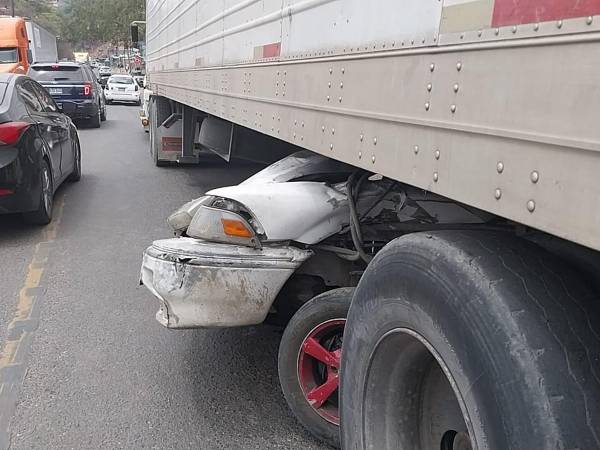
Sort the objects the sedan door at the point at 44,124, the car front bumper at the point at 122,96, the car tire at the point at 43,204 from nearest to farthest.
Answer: the car tire at the point at 43,204
the sedan door at the point at 44,124
the car front bumper at the point at 122,96

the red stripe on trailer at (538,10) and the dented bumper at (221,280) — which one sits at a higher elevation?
the red stripe on trailer at (538,10)

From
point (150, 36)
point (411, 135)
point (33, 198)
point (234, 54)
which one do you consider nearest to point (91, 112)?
point (150, 36)

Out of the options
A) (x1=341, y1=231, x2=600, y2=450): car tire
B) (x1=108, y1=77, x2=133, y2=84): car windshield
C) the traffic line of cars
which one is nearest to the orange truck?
(x1=108, y1=77, x2=133, y2=84): car windshield

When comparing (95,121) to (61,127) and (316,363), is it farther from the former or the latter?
(316,363)

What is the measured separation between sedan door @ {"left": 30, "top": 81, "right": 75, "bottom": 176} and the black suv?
34.8 feet

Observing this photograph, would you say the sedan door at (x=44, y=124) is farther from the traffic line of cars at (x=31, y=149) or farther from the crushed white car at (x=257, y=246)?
the crushed white car at (x=257, y=246)

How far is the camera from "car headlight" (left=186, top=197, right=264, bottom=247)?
319 centimetres

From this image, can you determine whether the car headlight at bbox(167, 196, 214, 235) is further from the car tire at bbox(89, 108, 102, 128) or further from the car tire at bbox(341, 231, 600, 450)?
the car tire at bbox(89, 108, 102, 128)

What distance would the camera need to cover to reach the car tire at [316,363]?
10.1 feet

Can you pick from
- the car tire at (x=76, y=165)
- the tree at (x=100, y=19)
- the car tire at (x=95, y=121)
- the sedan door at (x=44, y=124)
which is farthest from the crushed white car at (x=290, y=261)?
the tree at (x=100, y=19)

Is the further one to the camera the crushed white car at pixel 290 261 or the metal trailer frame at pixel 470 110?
the crushed white car at pixel 290 261

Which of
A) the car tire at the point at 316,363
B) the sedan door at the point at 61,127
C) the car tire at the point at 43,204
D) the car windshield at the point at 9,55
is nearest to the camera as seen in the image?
the car tire at the point at 316,363

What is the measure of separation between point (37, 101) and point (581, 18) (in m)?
8.07

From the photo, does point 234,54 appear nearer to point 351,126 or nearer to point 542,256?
point 351,126
